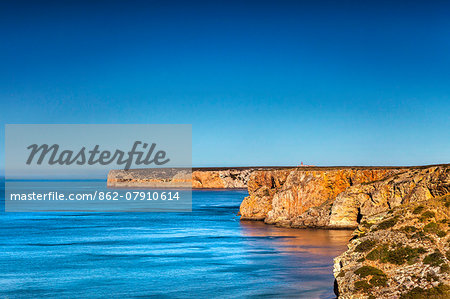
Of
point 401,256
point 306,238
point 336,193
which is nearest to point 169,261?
point 306,238

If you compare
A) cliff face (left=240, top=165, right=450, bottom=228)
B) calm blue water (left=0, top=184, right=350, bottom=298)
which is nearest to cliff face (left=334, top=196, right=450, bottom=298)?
calm blue water (left=0, top=184, right=350, bottom=298)

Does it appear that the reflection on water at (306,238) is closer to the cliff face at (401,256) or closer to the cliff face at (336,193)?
the cliff face at (336,193)

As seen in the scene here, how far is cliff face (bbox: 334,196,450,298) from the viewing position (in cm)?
2255

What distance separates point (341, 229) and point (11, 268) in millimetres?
36598

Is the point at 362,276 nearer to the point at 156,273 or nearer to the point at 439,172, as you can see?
the point at 156,273

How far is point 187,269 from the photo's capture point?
130ft

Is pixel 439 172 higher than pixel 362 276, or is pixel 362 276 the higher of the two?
pixel 439 172

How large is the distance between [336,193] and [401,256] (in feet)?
145

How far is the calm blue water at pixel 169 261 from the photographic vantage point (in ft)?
107

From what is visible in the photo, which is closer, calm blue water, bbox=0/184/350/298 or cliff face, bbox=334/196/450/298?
cliff face, bbox=334/196/450/298

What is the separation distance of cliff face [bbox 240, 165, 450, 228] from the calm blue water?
309 cm

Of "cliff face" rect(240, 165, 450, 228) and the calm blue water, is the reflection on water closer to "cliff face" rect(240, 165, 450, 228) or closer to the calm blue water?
the calm blue water

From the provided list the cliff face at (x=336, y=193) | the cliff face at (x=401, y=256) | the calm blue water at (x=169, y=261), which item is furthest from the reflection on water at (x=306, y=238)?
the cliff face at (x=401, y=256)

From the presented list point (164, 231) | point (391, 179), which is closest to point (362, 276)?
point (391, 179)
